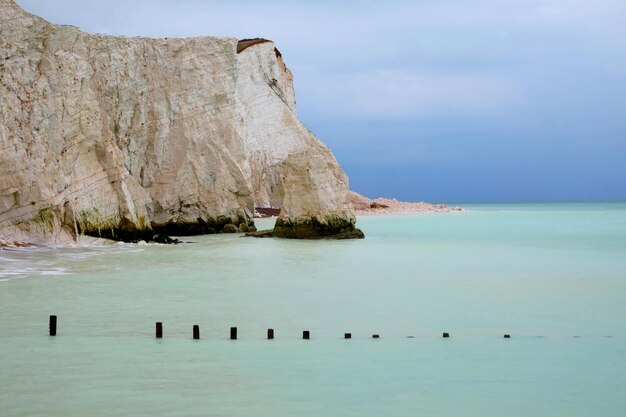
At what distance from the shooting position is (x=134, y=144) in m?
36.6

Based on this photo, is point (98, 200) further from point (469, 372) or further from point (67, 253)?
point (469, 372)

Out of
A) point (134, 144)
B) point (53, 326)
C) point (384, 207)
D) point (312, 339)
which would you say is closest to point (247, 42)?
point (134, 144)

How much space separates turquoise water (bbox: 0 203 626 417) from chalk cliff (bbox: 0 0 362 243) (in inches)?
167

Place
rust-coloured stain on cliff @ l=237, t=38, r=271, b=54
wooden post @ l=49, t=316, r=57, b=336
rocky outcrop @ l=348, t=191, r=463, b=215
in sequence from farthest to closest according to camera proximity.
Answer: rocky outcrop @ l=348, t=191, r=463, b=215 → rust-coloured stain on cliff @ l=237, t=38, r=271, b=54 → wooden post @ l=49, t=316, r=57, b=336

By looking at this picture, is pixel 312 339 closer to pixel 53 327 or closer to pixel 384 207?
pixel 53 327

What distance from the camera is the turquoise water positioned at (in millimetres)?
8914

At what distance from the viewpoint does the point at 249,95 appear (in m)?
50.5

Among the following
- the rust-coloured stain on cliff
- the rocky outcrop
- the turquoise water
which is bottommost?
the turquoise water

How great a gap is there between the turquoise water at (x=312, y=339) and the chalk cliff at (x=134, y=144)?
424 centimetres

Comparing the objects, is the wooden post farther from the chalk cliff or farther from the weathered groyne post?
the chalk cliff

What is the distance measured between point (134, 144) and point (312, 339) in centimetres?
2612

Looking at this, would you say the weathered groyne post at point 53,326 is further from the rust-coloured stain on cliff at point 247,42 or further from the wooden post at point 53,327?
the rust-coloured stain on cliff at point 247,42

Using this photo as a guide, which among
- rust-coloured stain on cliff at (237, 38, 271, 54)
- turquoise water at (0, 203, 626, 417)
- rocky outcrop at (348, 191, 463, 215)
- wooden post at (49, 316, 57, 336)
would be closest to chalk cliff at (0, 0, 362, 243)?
rust-coloured stain on cliff at (237, 38, 271, 54)

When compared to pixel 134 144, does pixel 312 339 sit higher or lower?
lower
